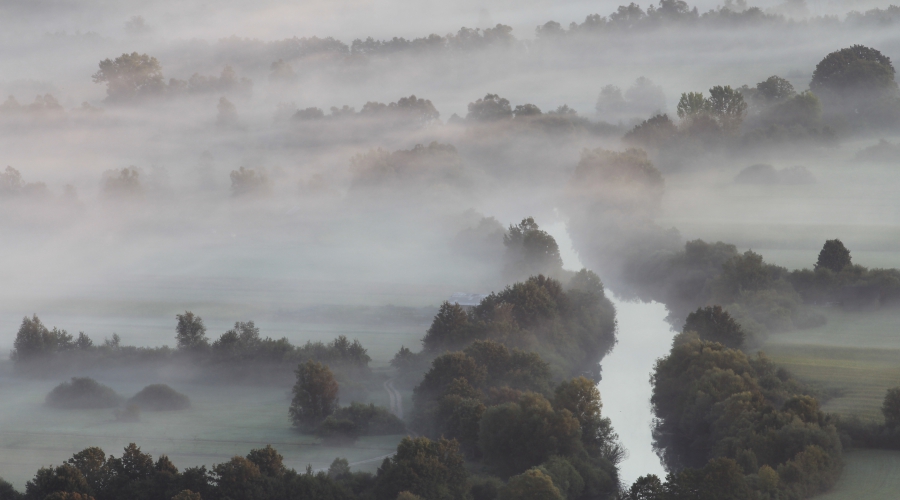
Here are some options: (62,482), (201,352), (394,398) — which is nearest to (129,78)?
(201,352)

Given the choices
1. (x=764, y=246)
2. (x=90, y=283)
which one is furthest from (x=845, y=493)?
(x=90, y=283)

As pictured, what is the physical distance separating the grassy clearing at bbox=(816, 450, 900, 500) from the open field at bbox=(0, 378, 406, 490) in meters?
15.7

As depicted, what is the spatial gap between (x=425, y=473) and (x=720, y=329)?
20.9m

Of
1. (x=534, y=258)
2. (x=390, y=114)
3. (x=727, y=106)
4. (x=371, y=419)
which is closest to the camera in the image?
(x=371, y=419)

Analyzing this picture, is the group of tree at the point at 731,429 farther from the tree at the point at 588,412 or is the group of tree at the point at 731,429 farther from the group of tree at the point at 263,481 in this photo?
the group of tree at the point at 263,481

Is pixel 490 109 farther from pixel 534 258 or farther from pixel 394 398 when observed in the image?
pixel 394 398

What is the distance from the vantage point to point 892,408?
3519cm

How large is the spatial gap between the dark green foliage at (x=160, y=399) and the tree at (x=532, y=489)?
21916mm

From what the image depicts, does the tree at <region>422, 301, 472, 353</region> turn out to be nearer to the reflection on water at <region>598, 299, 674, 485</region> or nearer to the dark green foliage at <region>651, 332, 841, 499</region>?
the reflection on water at <region>598, 299, 674, 485</region>

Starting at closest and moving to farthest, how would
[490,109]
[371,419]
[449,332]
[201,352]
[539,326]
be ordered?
[371,419] → [449,332] → [539,326] → [201,352] → [490,109]

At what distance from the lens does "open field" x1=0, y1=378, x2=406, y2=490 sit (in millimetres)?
37000

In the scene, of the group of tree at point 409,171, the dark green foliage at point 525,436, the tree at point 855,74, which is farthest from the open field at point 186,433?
the tree at point 855,74

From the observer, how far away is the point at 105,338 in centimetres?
6200

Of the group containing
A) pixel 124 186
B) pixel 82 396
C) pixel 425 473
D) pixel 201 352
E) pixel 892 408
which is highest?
pixel 124 186
